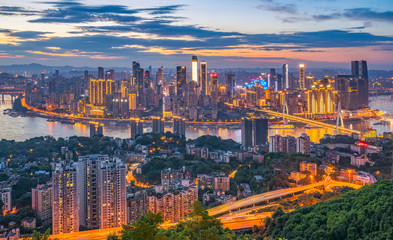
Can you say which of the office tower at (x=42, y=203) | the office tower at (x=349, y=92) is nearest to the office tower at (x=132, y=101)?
the office tower at (x=349, y=92)

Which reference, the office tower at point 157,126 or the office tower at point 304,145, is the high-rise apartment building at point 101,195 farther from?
the office tower at point 157,126

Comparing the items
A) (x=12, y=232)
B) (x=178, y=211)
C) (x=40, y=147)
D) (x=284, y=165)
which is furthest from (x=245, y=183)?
(x=40, y=147)

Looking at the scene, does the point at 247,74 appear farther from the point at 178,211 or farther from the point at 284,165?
the point at 178,211

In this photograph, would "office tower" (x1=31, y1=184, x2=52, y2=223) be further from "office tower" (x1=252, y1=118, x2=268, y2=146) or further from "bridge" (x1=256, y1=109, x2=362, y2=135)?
"bridge" (x1=256, y1=109, x2=362, y2=135)

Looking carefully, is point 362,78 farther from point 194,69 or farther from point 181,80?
point 194,69

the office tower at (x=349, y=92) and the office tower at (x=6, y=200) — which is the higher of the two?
the office tower at (x=349, y=92)

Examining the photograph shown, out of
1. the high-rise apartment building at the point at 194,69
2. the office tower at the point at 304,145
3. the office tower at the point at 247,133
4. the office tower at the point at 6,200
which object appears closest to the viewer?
the office tower at the point at 6,200
